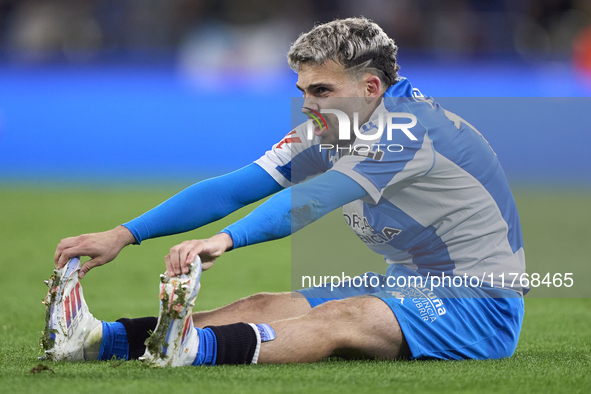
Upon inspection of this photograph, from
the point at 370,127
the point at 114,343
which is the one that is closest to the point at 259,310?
the point at 114,343

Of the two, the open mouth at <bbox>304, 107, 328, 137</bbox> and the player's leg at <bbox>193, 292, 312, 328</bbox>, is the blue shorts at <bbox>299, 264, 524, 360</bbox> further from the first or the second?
the open mouth at <bbox>304, 107, 328, 137</bbox>

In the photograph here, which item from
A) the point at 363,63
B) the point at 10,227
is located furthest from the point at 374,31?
the point at 10,227

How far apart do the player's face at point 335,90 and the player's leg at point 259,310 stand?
2.43ft

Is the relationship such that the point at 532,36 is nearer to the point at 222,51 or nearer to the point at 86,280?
the point at 222,51

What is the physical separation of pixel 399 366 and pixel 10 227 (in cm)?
709

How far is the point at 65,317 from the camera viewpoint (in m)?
2.88

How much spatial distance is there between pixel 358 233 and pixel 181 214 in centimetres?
78

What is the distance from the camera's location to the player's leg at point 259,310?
3.22 meters

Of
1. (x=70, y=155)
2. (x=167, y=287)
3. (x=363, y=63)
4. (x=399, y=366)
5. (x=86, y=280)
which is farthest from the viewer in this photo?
(x=70, y=155)

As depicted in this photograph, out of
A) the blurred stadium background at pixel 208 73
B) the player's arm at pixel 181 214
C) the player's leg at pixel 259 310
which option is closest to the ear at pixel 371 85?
the player's arm at pixel 181 214

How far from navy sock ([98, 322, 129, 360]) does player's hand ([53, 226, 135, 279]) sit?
0.82 ft

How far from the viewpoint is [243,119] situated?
12.3m

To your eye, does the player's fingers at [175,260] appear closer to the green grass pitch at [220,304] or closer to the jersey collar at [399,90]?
the green grass pitch at [220,304]

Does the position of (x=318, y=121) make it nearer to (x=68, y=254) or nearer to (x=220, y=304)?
(x=68, y=254)
